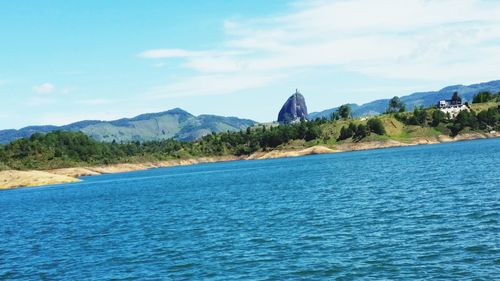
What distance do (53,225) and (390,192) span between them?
168ft

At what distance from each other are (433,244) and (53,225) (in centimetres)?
6012

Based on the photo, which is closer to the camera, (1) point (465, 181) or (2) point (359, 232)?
(2) point (359, 232)

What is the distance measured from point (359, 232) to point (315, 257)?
10.00 m

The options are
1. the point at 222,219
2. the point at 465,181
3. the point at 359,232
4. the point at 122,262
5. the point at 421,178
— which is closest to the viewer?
the point at 122,262

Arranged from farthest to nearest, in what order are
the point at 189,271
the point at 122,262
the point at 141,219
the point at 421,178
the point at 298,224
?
the point at 421,178 < the point at 141,219 < the point at 298,224 < the point at 122,262 < the point at 189,271

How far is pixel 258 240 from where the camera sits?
5094 cm

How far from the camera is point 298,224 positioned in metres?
58.5

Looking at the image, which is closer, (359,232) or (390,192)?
(359,232)

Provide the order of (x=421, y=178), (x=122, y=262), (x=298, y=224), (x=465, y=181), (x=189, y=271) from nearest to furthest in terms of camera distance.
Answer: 1. (x=189, y=271)
2. (x=122, y=262)
3. (x=298, y=224)
4. (x=465, y=181)
5. (x=421, y=178)

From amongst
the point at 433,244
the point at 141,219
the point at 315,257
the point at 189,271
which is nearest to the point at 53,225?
the point at 141,219

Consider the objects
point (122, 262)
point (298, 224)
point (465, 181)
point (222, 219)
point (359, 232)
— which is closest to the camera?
point (122, 262)

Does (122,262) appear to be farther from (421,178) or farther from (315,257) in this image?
(421,178)

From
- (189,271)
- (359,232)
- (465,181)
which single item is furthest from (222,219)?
(465,181)

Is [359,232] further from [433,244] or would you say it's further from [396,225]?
[433,244]
